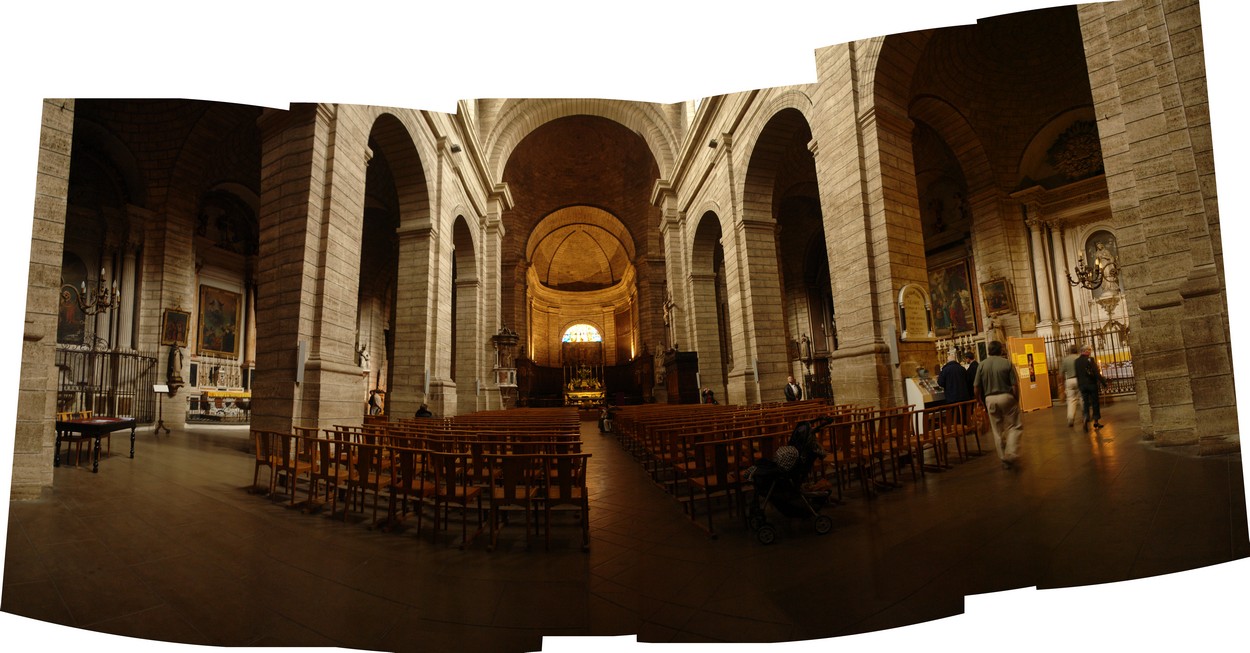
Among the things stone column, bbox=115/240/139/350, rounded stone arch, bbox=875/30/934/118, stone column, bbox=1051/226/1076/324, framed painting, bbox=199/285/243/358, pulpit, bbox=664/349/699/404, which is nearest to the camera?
stone column, bbox=115/240/139/350

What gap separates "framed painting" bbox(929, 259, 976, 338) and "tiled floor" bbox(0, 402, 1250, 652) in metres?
11.4

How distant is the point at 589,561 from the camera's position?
142 cm

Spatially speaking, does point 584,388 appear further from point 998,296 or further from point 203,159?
point 203,159

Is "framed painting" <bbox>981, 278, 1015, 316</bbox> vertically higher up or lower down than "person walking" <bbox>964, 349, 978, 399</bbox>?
higher up

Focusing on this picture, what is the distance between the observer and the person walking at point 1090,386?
2003mm

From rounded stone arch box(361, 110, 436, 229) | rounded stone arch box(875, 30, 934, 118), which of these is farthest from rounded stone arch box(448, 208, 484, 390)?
rounded stone arch box(875, 30, 934, 118)

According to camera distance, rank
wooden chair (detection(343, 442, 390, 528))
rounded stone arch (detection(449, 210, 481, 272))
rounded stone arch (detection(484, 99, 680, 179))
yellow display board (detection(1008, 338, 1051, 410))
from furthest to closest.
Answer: rounded stone arch (detection(449, 210, 481, 272)) → rounded stone arch (detection(484, 99, 680, 179)) → yellow display board (detection(1008, 338, 1051, 410)) → wooden chair (detection(343, 442, 390, 528))

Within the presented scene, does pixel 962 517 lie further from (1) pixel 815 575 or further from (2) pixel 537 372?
(2) pixel 537 372

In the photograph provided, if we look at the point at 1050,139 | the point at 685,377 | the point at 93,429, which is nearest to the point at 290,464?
the point at 93,429

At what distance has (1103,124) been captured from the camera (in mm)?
2537

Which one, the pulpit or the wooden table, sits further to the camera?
the pulpit

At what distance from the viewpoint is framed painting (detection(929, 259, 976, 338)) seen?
37.6 ft

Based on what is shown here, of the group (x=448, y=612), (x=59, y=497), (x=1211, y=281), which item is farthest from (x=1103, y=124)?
(x=59, y=497)

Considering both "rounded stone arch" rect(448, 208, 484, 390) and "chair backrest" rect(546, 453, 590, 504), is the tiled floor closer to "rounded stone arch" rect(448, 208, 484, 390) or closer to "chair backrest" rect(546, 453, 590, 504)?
"chair backrest" rect(546, 453, 590, 504)
